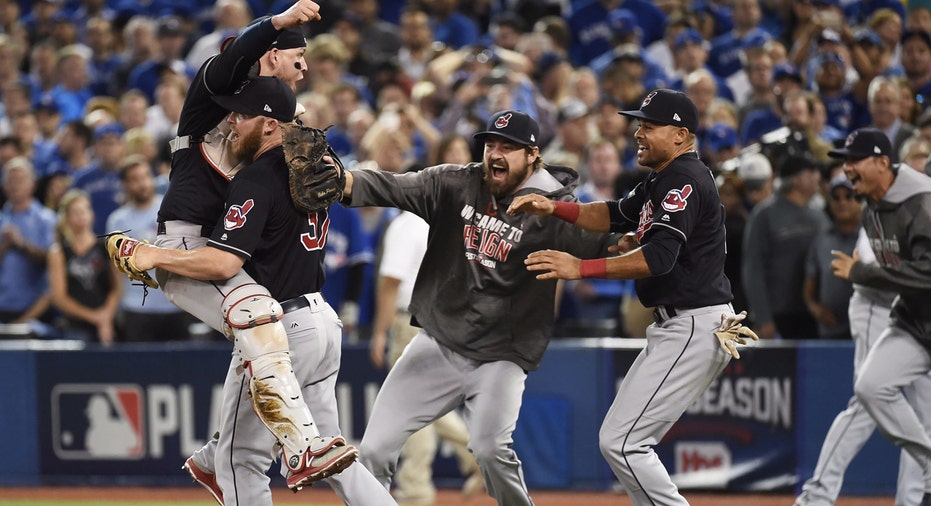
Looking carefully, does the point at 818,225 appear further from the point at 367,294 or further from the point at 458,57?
the point at 458,57

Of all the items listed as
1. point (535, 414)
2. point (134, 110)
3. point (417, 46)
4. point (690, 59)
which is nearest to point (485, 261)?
point (535, 414)

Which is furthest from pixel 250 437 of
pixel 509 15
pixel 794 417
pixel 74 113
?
pixel 74 113

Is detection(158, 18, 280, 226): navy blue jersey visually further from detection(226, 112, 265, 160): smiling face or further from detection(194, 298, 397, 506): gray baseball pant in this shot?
detection(194, 298, 397, 506): gray baseball pant

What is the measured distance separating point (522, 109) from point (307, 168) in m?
6.12

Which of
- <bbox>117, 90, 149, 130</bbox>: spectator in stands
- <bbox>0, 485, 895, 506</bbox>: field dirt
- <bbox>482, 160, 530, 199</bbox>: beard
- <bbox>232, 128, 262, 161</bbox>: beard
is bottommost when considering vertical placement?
<bbox>0, 485, 895, 506</bbox>: field dirt

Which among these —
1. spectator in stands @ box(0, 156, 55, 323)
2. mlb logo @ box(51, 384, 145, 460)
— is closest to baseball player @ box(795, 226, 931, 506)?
mlb logo @ box(51, 384, 145, 460)

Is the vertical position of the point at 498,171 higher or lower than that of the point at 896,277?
higher

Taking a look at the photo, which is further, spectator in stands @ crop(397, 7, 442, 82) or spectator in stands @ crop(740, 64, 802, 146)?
spectator in stands @ crop(397, 7, 442, 82)

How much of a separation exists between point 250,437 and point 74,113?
1013cm

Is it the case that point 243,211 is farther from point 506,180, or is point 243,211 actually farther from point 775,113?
point 775,113

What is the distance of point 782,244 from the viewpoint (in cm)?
1017

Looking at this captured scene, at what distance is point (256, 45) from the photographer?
5.88 meters

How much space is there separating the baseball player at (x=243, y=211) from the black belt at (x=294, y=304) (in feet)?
0.76

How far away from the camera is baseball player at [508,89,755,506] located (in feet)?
21.4
